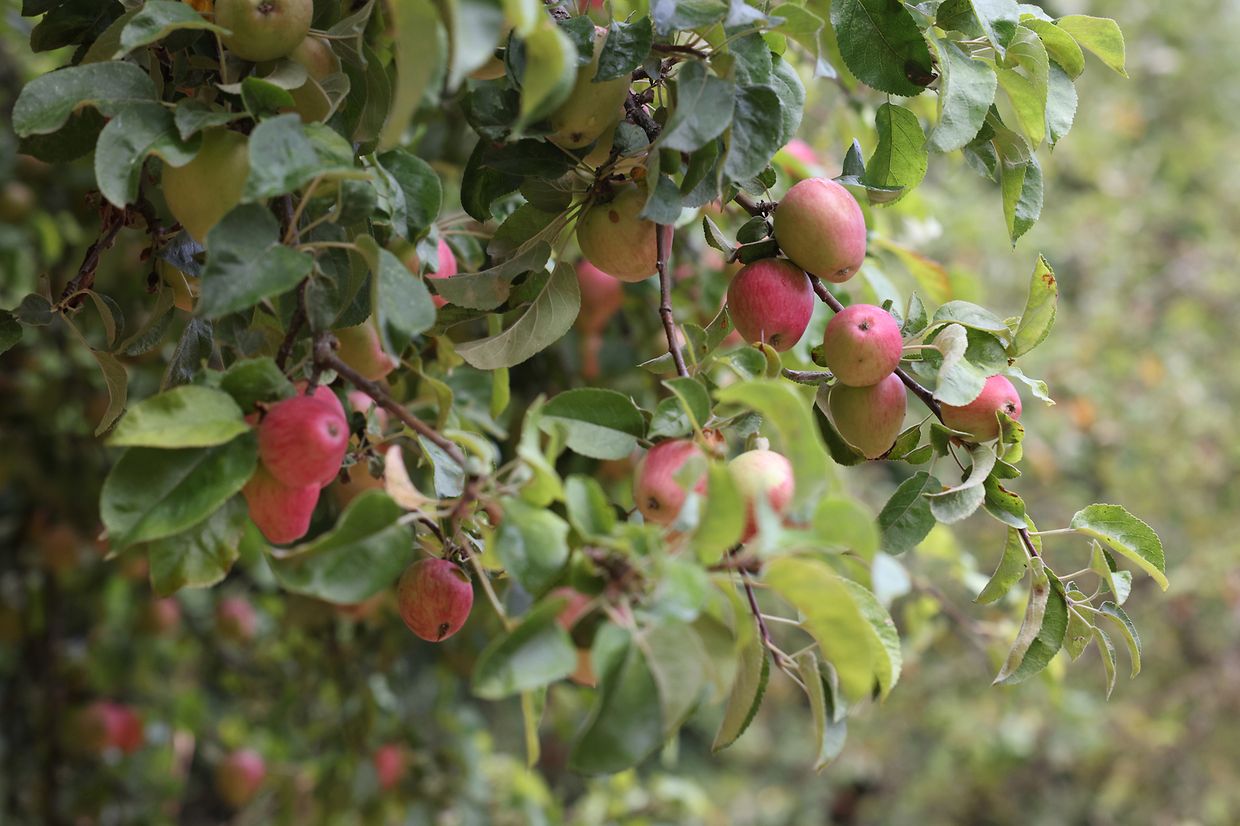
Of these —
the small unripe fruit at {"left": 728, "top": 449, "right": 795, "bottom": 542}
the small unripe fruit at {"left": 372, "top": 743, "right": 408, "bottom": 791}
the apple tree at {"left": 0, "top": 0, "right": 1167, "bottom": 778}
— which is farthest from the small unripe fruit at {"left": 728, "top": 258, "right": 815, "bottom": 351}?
the small unripe fruit at {"left": 372, "top": 743, "right": 408, "bottom": 791}

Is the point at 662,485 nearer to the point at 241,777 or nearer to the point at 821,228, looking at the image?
the point at 821,228

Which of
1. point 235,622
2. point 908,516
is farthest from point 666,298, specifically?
point 235,622

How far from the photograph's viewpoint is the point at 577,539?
17.5 inches

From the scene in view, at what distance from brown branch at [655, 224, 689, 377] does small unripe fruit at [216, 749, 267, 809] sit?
1.36m

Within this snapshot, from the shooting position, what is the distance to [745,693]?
0.49 m

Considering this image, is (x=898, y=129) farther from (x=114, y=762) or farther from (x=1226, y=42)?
(x=1226, y=42)

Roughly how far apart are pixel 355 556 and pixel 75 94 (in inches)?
9.5

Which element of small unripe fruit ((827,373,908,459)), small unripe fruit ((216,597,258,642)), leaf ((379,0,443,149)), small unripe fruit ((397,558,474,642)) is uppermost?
leaf ((379,0,443,149))

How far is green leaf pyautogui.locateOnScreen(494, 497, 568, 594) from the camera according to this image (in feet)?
1.33

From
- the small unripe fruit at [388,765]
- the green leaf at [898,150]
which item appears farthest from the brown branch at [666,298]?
the small unripe fruit at [388,765]

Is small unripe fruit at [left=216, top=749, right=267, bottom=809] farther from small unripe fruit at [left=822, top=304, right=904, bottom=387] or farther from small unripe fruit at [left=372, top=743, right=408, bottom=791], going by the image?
small unripe fruit at [left=822, top=304, right=904, bottom=387]

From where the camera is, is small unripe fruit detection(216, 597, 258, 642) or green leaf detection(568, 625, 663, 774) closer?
green leaf detection(568, 625, 663, 774)

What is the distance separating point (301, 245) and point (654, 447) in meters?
0.18

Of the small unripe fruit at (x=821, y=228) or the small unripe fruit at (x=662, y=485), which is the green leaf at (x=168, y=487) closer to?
the small unripe fruit at (x=662, y=485)
